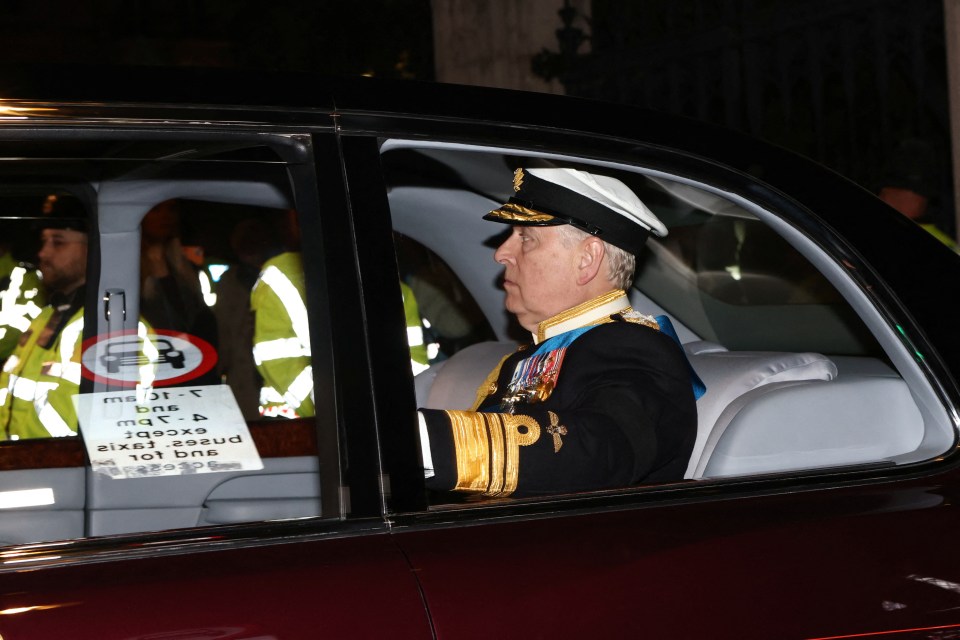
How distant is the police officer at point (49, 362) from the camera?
1.95m

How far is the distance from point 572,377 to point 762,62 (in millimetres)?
4911

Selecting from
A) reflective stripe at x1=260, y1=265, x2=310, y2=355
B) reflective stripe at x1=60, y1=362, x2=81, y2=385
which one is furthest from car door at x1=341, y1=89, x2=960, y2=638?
reflective stripe at x1=60, y1=362, x2=81, y2=385

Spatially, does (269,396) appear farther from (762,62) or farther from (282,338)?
(762,62)

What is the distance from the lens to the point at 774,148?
1.84 metres

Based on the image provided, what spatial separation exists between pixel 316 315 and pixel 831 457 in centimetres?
86

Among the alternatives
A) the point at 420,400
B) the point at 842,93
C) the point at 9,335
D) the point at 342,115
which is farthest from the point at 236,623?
the point at 842,93

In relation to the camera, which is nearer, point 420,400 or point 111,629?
point 111,629

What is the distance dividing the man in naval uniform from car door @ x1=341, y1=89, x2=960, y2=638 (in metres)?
0.06

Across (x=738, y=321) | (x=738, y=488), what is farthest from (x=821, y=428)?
(x=738, y=321)

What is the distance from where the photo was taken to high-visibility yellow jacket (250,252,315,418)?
1.58 m

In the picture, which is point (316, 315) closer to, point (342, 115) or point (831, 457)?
point (342, 115)

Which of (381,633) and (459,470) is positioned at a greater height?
(459,470)

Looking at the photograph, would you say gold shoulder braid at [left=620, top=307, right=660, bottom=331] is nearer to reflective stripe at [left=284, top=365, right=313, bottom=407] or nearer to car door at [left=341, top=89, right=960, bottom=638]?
car door at [left=341, top=89, right=960, bottom=638]

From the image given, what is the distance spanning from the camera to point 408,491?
1464mm
